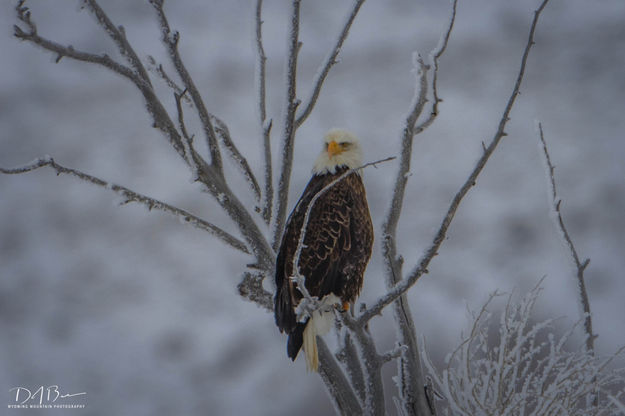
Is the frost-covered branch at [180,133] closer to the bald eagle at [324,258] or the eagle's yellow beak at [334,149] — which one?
the bald eagle at [324,258]

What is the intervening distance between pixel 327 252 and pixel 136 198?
0.44m

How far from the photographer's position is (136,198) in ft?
3.83

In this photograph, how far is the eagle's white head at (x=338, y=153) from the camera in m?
1.51

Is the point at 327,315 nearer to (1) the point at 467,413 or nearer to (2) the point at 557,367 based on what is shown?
(1) the point at 467,413

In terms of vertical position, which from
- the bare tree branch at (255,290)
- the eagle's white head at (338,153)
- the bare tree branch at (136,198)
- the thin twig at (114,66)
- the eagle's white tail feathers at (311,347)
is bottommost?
the eagle's white tail feathers at (311,347)

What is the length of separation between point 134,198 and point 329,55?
565 millimetres

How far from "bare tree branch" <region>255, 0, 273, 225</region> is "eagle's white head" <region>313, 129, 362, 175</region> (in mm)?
198

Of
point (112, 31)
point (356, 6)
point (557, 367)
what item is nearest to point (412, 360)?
point (557, 367)

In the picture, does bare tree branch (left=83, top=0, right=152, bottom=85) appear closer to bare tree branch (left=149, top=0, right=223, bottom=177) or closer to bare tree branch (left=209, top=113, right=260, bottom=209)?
bare tree branch (left=149, top=0, right=223, bottom=177)

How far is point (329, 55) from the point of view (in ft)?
4.33

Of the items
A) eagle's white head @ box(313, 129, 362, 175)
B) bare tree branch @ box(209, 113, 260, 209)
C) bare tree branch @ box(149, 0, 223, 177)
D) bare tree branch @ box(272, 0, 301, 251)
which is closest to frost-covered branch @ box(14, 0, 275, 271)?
bare tree branch @ box(149, 0, 223, 177)

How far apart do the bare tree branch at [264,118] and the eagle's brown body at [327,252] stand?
9 centimetres

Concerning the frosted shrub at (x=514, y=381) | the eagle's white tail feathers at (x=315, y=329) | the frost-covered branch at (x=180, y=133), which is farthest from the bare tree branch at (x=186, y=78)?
the frosted shrub at (x=514, y=381)

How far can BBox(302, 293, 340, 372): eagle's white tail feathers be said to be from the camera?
117cm
